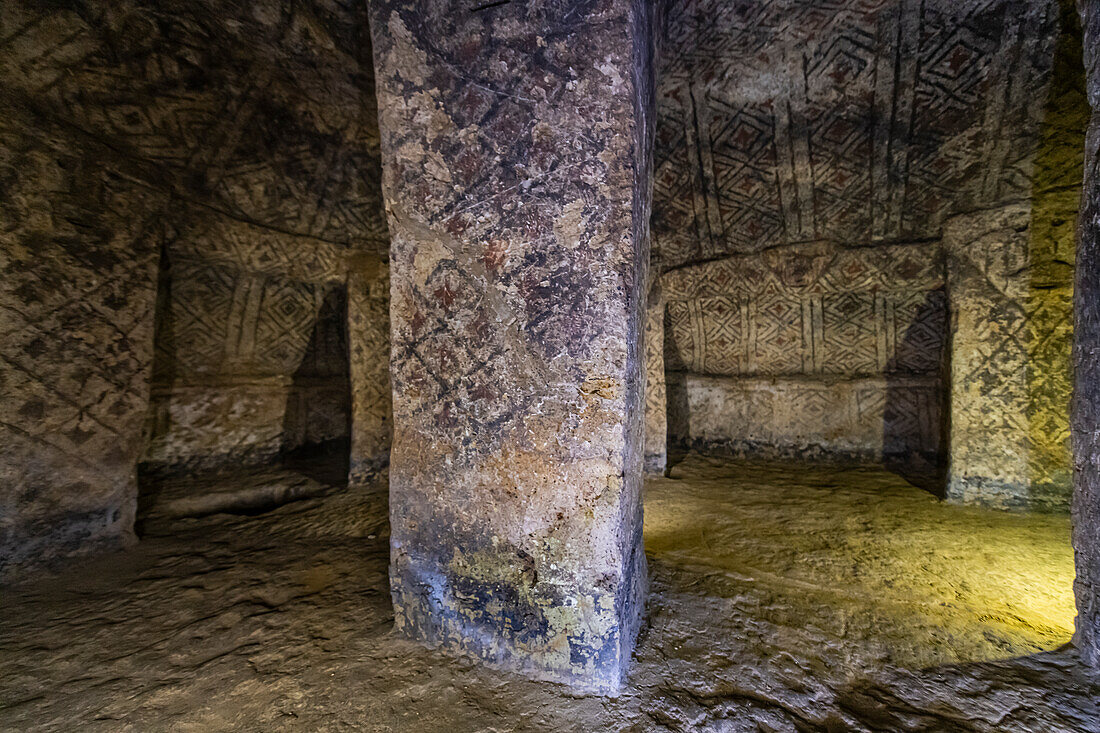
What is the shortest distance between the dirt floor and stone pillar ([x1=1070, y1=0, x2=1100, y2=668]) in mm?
231

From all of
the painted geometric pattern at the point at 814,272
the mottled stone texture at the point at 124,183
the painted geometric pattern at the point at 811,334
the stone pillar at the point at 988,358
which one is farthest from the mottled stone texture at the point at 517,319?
the painted geometric pattern at the point at 811,334

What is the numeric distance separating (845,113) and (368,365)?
3975 mm

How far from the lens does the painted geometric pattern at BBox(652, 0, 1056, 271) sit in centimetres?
232

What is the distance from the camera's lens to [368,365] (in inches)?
150

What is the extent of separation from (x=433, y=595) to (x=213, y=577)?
142cm

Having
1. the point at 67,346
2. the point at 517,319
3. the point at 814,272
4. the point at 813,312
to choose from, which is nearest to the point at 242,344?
the point at 67,346

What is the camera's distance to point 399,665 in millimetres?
1479

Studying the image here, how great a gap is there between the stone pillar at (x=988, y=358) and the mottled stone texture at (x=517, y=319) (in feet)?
10.4

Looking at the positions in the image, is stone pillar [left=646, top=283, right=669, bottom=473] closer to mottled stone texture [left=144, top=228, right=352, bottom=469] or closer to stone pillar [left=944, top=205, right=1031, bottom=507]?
stone pillar [left=944, top=205, right=1031, bottom=507]

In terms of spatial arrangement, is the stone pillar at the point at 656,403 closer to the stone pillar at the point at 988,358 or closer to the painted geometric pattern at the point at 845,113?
the painted geometric pattern at the point at 845,113

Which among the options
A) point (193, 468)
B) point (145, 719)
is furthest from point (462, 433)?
point (193, 468)

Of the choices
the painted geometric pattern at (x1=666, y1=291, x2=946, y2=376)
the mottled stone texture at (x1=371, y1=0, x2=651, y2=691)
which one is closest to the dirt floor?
the mottled stone texture at (x1=371, y1=0, x2=651, y2=691)

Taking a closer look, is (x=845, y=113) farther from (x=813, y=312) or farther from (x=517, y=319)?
(x=517, y=319)

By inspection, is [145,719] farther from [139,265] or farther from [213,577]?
[139,265]
